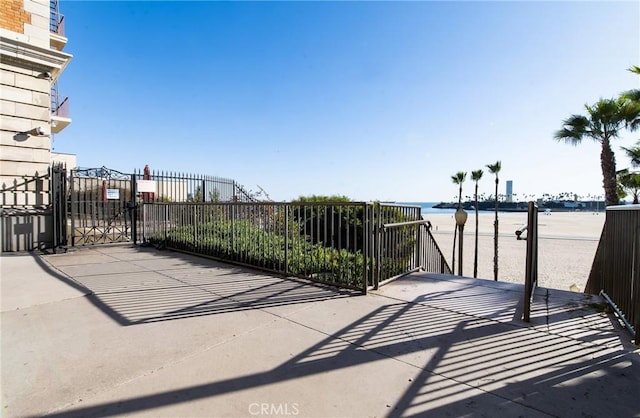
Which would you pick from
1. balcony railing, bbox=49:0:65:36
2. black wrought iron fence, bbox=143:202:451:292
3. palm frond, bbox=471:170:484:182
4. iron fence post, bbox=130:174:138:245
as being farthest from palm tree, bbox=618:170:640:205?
balcony railing, bbox=49:0:65:36

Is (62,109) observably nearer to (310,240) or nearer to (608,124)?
(310,240)

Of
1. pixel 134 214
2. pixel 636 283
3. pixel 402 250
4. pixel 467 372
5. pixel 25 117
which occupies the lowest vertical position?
pixel 467 372

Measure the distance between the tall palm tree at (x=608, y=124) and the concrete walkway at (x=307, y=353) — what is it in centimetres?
1160

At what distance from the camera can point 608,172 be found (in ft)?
42.5

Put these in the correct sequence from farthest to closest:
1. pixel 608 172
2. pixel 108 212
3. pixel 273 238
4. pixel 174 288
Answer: pixel 608 172
pixel 108 212
pixel 273 238
pixel 174 288

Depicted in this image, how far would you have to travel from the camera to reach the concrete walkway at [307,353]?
2.13 m

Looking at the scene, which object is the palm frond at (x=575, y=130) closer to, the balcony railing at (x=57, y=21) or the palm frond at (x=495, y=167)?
the palm frond at (x=495, y=167)

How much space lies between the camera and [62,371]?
8.20ft

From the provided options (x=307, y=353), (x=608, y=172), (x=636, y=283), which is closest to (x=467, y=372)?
(x=307, y=353)

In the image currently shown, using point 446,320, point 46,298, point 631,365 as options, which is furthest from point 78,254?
point 631,365

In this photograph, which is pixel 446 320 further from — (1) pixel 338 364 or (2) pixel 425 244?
(2) pixel 425 244

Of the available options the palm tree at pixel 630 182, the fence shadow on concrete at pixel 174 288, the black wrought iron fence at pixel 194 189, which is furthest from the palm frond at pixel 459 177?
the fence shadow on concrete at pixel 174 288

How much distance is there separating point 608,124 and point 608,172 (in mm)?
1886

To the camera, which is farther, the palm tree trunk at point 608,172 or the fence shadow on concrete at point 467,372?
the palm tree trunk at point 608,172
